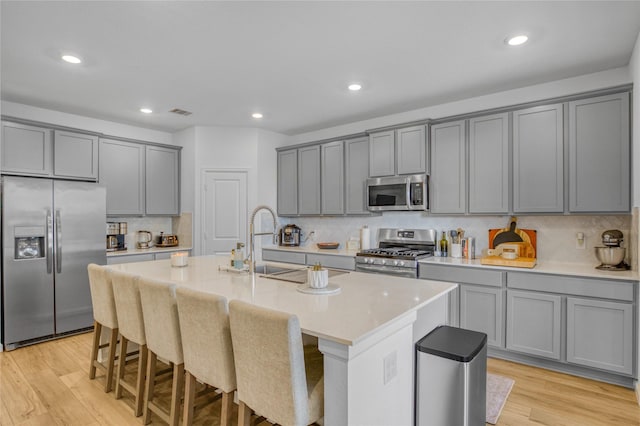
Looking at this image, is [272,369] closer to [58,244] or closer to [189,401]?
[189,401]

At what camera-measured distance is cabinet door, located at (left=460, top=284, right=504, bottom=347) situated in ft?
10.6

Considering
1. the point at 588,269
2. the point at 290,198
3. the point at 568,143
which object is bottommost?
the point at 588,269

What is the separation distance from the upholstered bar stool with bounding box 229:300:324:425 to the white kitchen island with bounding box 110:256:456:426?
0.10 m

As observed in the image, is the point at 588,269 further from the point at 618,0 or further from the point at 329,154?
the point at 329,154

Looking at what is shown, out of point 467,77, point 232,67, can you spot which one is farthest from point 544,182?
point 232,67

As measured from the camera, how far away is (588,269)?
3.03m

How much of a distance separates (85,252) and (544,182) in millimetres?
4993

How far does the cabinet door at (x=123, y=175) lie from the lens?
4.57m

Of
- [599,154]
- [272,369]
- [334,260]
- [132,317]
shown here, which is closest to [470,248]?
[599,154]

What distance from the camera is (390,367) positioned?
1.66m

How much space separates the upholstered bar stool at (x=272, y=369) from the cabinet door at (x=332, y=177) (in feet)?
10.9

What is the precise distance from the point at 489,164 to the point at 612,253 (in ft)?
4.20

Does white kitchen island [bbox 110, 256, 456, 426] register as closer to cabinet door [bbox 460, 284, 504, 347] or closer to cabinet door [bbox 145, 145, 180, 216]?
cabinet door [bbox 460, 284, 504, 347]

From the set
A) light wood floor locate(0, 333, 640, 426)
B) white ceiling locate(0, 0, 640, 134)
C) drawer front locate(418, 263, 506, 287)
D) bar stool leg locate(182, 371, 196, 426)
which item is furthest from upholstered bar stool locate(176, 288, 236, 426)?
drawer front locate(418, 263, 506, 287)
